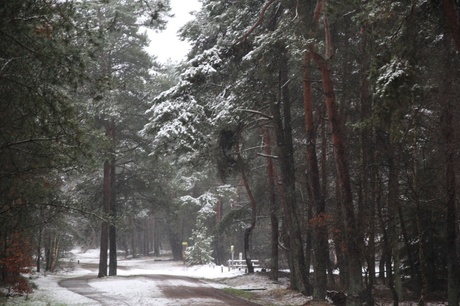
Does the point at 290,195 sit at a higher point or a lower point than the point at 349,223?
higher

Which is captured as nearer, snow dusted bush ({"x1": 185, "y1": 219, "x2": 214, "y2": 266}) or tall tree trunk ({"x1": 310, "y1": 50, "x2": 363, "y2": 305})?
tall tree trunk ({"x1": 310, "y1": 50, "x2": 363, "y2": 305})

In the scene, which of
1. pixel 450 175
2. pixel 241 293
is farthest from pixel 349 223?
pixel 241 293

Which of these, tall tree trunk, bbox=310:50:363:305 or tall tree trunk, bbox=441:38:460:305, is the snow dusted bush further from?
tall tree trunk, bbox=441:38:460:305

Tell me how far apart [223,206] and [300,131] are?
27927 millimetres

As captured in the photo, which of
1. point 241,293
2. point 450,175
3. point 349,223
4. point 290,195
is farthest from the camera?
point 241,293

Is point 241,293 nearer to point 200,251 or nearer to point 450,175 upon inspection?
point 450,175

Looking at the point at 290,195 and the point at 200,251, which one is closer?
the point at 290,195

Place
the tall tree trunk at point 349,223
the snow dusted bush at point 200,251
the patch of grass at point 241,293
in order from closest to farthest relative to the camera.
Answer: the tall tree trunk at point 349,223
the patch of grass at point 241,293
the snow dusted bush at point 200,251

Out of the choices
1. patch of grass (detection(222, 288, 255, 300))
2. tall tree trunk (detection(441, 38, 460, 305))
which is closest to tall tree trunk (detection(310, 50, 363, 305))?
tall tree trunk (detection(441, 38, 460, 305))

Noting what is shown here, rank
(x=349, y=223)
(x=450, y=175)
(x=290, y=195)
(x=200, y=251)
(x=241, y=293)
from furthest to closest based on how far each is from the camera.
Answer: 1. (x=200, y=251)
2. (x=241, y=293)
3. (x=290, y=195)
4. (x=349, y=223)
5. (x=450, y=175)

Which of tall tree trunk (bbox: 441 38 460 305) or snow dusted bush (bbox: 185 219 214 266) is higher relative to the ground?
tall tree trunk (bbox: 441 38 460 305)

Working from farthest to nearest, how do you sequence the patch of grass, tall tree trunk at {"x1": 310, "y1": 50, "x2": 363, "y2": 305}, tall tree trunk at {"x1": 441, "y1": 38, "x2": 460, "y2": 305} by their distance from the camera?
the patch of grass < tall tree trunk at {"x1": 310, "y1": 50, "x2": 363, "y2": 305} < tall tree trunk at {"x1": 441, "y1": 38, "x2": 460, "y2": 305}

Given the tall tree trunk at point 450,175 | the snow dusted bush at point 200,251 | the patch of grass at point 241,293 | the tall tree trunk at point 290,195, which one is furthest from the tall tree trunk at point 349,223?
the snow dusted bush at point 200,251

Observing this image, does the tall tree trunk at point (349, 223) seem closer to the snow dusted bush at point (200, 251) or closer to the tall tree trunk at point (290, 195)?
the tall tree trunk at point (290, 195)
